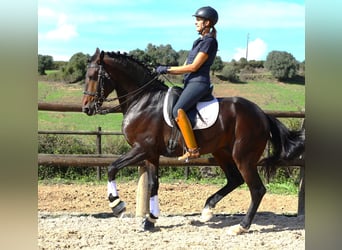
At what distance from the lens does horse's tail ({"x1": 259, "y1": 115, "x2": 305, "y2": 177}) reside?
5012 mm

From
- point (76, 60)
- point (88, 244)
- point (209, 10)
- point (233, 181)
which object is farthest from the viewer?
point (76, 60)

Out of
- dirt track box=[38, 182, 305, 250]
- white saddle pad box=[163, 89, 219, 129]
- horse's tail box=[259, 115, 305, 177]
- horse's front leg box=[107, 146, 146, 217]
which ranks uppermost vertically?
white saddle pad box=[163, 89, 219, 129]

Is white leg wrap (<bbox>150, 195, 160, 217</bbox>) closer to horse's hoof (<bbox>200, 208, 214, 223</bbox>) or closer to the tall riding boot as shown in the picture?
the tall riding boot

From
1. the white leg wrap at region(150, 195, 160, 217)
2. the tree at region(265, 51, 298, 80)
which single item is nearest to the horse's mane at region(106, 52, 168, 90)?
the white leg wrap at region(150, 195, 160, 217)

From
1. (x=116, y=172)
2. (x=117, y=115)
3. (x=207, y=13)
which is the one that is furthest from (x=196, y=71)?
(x=117, y=115)

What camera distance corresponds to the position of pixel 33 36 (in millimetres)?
1139

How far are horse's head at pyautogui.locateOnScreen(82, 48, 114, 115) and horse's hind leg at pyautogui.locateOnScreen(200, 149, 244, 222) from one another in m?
1.65

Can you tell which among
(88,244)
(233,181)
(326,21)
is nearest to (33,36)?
(326,21)

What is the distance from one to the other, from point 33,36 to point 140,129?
370 cm

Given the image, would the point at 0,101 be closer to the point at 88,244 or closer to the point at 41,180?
the point at 88,244

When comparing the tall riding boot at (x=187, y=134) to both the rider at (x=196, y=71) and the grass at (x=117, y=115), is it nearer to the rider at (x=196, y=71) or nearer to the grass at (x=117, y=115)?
the rider at (x=196, y=71)

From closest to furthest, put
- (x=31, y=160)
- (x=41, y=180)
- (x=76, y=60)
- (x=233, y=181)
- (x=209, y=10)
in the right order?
(x=31, y=160)
(x=209, y=10)
(x=233, y=181)
(x=41, y=180)
(x=76, y=60)

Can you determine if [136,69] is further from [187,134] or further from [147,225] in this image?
[147,225]

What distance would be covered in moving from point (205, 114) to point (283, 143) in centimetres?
104
